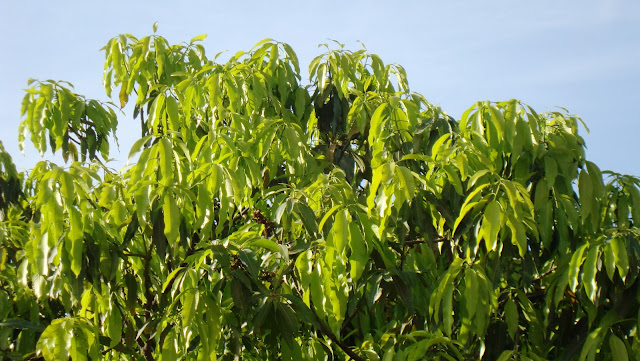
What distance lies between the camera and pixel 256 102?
11.5 feet

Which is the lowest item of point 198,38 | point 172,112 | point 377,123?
point 377,123

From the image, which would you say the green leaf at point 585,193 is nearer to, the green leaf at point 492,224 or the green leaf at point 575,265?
the green leaf at point 575,265

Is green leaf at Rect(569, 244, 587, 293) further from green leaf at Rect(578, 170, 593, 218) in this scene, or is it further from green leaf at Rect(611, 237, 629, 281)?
green leaf at Rect(578, 170, 593, 218)

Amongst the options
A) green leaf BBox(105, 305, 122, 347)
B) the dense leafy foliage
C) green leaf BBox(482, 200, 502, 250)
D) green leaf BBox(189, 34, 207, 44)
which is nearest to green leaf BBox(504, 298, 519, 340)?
the dense leafy foliage

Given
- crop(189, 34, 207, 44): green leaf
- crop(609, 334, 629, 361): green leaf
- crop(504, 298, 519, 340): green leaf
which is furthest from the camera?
crop(189, 34, 207, 44): green leaf

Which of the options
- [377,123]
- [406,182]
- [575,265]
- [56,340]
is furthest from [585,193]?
[56,340]

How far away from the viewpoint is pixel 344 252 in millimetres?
2293

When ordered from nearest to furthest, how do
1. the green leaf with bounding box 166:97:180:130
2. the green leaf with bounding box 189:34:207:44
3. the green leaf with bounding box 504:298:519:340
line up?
the green leaf with bounding box 504:298:519:340, the green leaf with bounding box 166:97:180:130, the green leaf with bounding box 189:34:207:44

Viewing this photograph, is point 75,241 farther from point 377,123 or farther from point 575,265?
point 575,265

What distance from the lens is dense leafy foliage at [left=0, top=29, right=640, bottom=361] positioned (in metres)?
2.33

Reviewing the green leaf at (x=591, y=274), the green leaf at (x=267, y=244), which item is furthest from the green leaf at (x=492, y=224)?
the green leaf at (x=267, y=244)

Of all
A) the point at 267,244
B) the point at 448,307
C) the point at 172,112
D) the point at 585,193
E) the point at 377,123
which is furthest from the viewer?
the point at 172,112

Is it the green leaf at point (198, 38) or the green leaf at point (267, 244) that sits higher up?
the green leaf at point (198, 38)

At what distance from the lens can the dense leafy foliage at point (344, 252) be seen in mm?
2332
